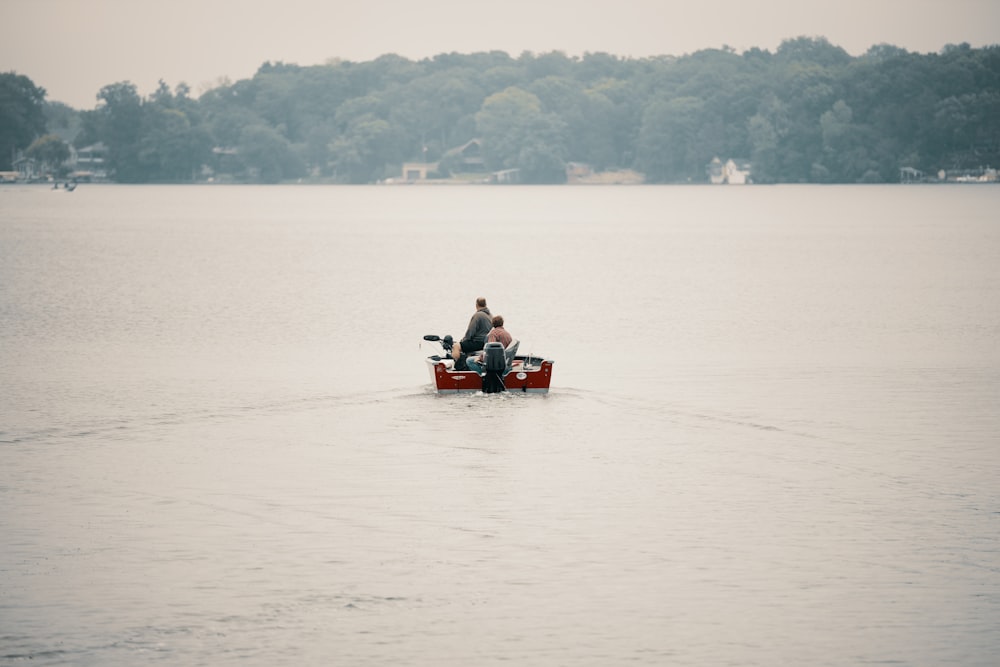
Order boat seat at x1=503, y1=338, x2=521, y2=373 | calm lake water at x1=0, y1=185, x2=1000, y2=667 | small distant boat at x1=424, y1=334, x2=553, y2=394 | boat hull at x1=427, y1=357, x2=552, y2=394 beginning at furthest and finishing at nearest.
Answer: boat hull at x1=427, y1=357, x2=552, y2=394, boat seat at x1=503, y1=338, x2=521, y2=373, small distant boat at x1=424, y1=334, x2=553, y2=394, calm lake water at x1=0, y1=185, x2=1000, y2=667

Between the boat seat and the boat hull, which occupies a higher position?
the boat seat

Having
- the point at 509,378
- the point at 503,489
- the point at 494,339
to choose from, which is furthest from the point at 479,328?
the point at 503,489

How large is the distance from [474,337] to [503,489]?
28.2 feet

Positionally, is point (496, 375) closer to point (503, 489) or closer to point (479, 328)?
point (479, 328)

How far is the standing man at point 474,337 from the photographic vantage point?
32.6 m

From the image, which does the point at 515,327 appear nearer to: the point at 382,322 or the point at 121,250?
the point at 382,322

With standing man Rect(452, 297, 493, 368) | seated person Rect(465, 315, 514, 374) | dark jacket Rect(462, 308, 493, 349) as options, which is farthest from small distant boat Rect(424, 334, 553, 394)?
dark jacket Rect(462, 308, 493, 349)

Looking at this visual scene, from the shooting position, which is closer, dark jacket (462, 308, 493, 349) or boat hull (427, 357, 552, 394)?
dark jacket (462, 308, 493, 349)

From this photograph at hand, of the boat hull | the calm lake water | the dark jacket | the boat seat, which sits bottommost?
the calm lake water

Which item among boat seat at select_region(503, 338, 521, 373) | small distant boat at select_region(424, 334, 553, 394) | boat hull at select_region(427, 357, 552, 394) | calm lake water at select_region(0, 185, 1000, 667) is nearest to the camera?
calm lake water at select_region(0, 185, 1000, 667)

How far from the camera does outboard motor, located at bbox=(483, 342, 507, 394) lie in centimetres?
3173

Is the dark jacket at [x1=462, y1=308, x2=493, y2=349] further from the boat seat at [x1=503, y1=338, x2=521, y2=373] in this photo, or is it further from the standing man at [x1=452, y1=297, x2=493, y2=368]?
the boat seat at [x1=503, y1=338, x2=521, y2=373]

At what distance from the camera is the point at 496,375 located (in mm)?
32406

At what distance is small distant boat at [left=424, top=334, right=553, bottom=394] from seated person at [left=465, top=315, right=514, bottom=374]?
0.13 metres
